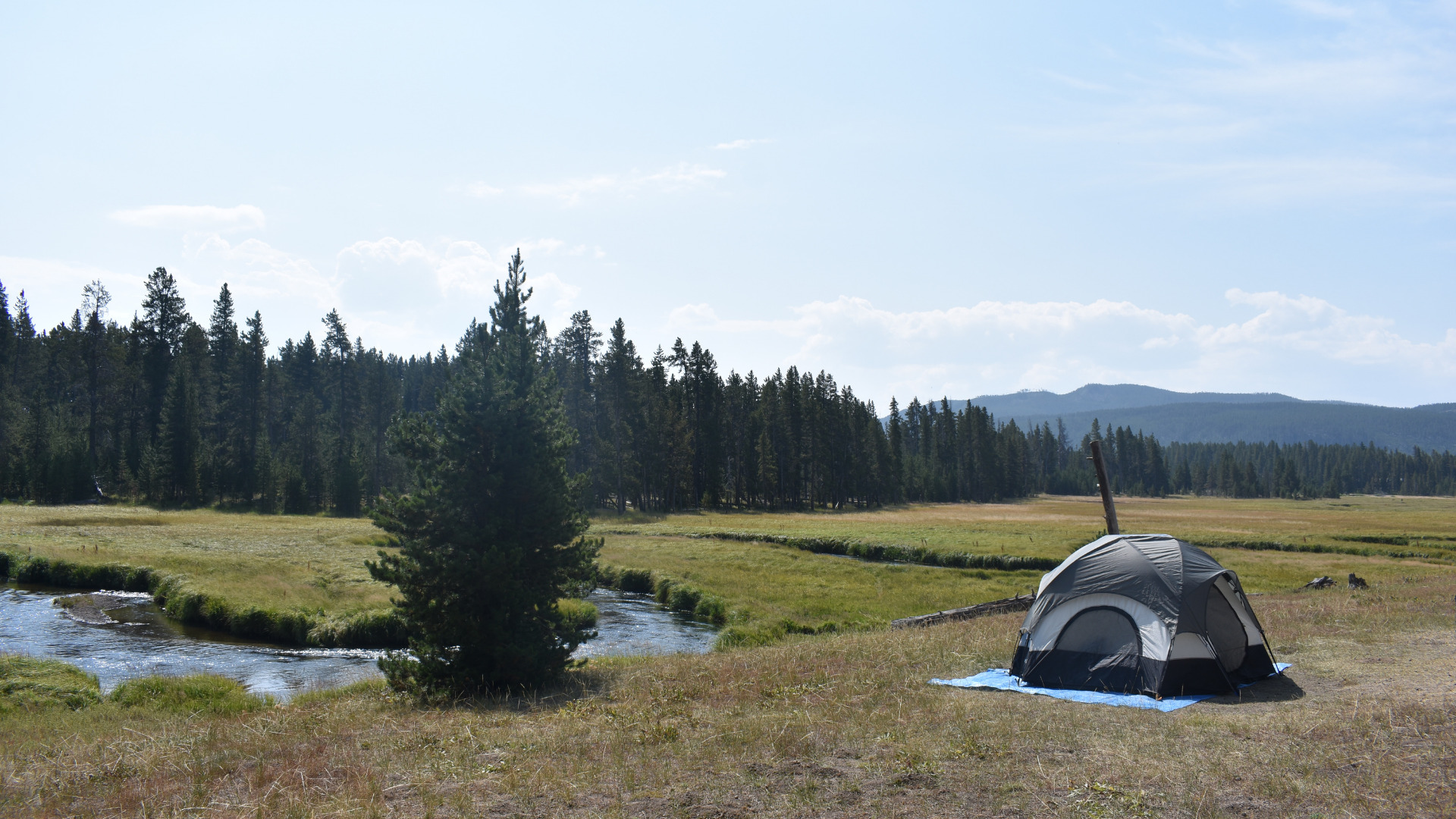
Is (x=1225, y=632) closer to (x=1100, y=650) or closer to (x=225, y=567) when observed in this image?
(x=1100, y=650)

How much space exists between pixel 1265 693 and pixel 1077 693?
2.98 m

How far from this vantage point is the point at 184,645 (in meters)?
23.9

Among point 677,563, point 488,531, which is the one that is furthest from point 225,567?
point 488,531

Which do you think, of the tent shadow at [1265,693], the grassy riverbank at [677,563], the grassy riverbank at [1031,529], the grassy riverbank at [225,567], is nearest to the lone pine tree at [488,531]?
the grassy riverbank at [225,567]

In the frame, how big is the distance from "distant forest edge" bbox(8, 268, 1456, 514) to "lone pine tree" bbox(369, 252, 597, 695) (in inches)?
2075

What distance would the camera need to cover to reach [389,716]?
13109mm

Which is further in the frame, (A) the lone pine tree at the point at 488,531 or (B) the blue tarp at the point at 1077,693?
(A) the lone pine tree at the point at 488,531

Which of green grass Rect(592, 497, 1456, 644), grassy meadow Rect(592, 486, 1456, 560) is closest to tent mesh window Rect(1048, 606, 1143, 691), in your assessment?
green grass Rect(592, 497, 1456, 644)

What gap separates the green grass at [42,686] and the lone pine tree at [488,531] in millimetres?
6956

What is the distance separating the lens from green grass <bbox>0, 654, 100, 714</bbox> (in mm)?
15828

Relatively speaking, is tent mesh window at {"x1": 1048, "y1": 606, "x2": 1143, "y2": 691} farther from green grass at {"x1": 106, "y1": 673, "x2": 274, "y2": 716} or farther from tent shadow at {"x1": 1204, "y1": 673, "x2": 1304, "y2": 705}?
green grass at {"x1": 106, "y1": 673, "x2": 274, "y2": 716}

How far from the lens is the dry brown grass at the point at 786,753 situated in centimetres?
788

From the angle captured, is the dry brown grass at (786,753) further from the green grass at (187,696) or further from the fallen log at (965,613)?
the fallen log at (965,613)

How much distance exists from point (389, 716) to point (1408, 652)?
18720 millimetres
